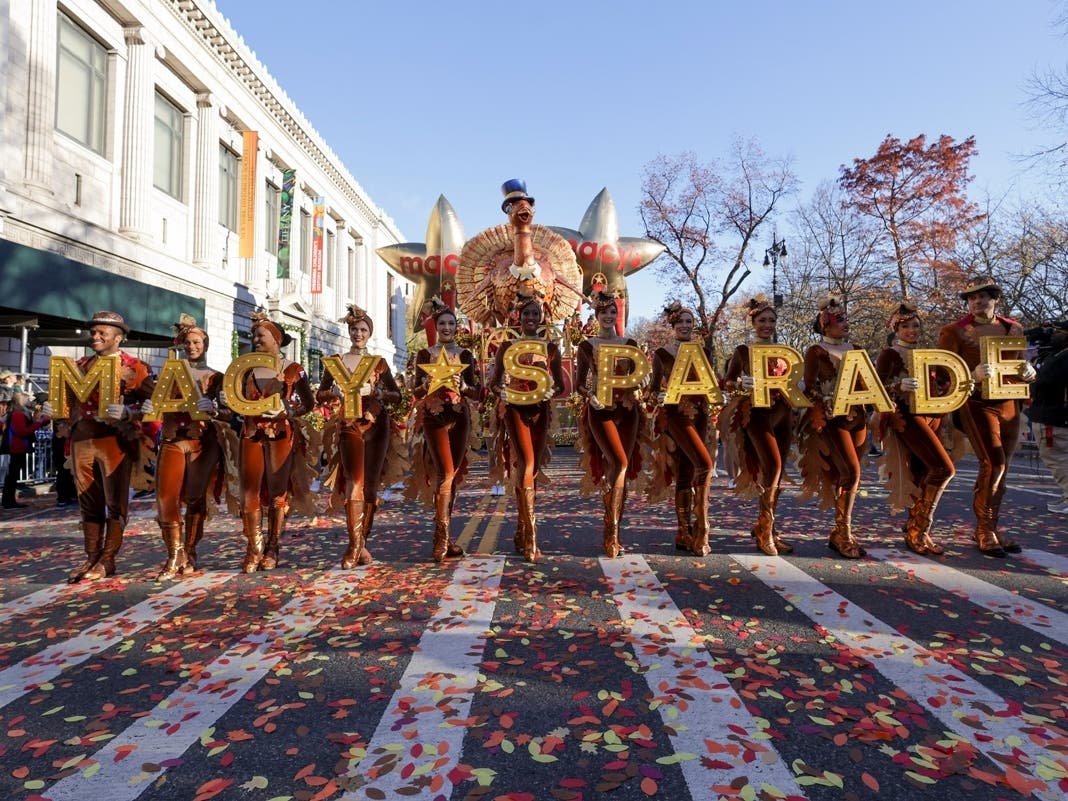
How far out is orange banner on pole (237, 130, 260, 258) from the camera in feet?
101

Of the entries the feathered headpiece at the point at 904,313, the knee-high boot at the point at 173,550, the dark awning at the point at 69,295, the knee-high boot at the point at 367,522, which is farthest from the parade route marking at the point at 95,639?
the dark awning at the point at 69,295

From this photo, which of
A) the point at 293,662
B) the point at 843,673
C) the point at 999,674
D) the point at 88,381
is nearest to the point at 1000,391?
the point at 999,674

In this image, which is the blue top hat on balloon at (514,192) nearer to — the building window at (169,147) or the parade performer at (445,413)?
the parade performer at (445,413)

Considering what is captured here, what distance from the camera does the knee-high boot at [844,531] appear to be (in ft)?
20.3

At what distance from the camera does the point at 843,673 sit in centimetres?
343

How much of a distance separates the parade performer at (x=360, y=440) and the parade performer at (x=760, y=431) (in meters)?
3.55

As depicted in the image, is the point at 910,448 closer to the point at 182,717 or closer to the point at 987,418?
the point at 987,418

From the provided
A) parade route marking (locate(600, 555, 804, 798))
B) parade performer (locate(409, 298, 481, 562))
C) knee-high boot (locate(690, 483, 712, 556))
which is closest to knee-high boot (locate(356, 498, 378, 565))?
parade performer (locate(409, 298, 481, 562))

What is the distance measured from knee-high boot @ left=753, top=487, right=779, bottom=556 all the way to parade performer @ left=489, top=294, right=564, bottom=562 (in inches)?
89.3

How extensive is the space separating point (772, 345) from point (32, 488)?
1407 centimetres

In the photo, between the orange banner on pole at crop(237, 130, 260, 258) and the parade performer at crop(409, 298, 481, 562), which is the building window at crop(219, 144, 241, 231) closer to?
the orange banner on pole at crop(237, 130, 260, 258)

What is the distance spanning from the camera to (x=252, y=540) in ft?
19.7

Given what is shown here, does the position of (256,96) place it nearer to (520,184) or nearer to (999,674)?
(520,184)

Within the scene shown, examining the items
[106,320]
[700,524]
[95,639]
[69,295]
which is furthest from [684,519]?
[69,295]
